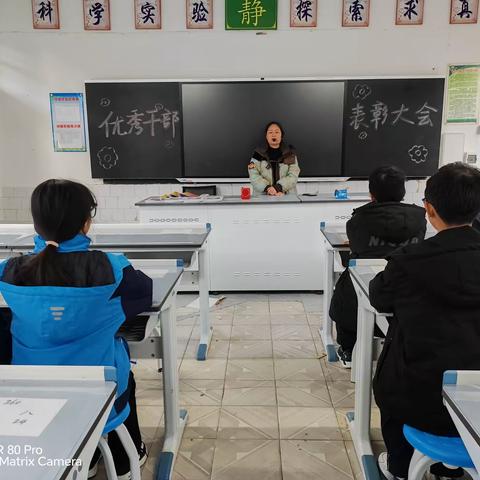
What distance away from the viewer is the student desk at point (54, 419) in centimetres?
75

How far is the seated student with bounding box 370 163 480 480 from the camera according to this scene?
121 centimetres

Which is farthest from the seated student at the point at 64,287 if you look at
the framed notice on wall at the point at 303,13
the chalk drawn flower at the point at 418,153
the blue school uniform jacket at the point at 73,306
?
the chalk drawn flower at the point at 418,153

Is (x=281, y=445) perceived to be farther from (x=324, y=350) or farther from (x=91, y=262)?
(x=91, y=262)

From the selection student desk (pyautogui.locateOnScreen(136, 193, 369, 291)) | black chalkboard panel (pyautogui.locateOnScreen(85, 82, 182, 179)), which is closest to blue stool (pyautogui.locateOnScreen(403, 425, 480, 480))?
student desk (pyautogui.locateOnScreen(136, 193, 369, 291))

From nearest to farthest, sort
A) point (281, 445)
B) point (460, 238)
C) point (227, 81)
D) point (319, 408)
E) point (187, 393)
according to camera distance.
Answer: point (460, 238), point (281, 445), point (319, 408), point (187, 393), point (227, 81)

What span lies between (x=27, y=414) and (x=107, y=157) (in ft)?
13.9

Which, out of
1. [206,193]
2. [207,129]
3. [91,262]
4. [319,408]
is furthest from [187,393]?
[207,129]

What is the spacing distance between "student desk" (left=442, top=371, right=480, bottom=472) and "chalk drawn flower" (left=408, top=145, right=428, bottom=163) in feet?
13.6

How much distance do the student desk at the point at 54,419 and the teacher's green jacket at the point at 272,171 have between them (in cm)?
356

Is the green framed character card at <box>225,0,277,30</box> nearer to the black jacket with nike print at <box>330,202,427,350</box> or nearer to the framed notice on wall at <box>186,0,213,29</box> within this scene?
the framed notice on wall at <box>186,0,213,29</box>

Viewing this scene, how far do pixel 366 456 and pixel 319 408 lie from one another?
46 centimetres

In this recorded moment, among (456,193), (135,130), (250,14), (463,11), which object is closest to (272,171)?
(135,130)

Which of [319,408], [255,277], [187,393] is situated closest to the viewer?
[319,408]

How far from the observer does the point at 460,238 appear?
1.22m
